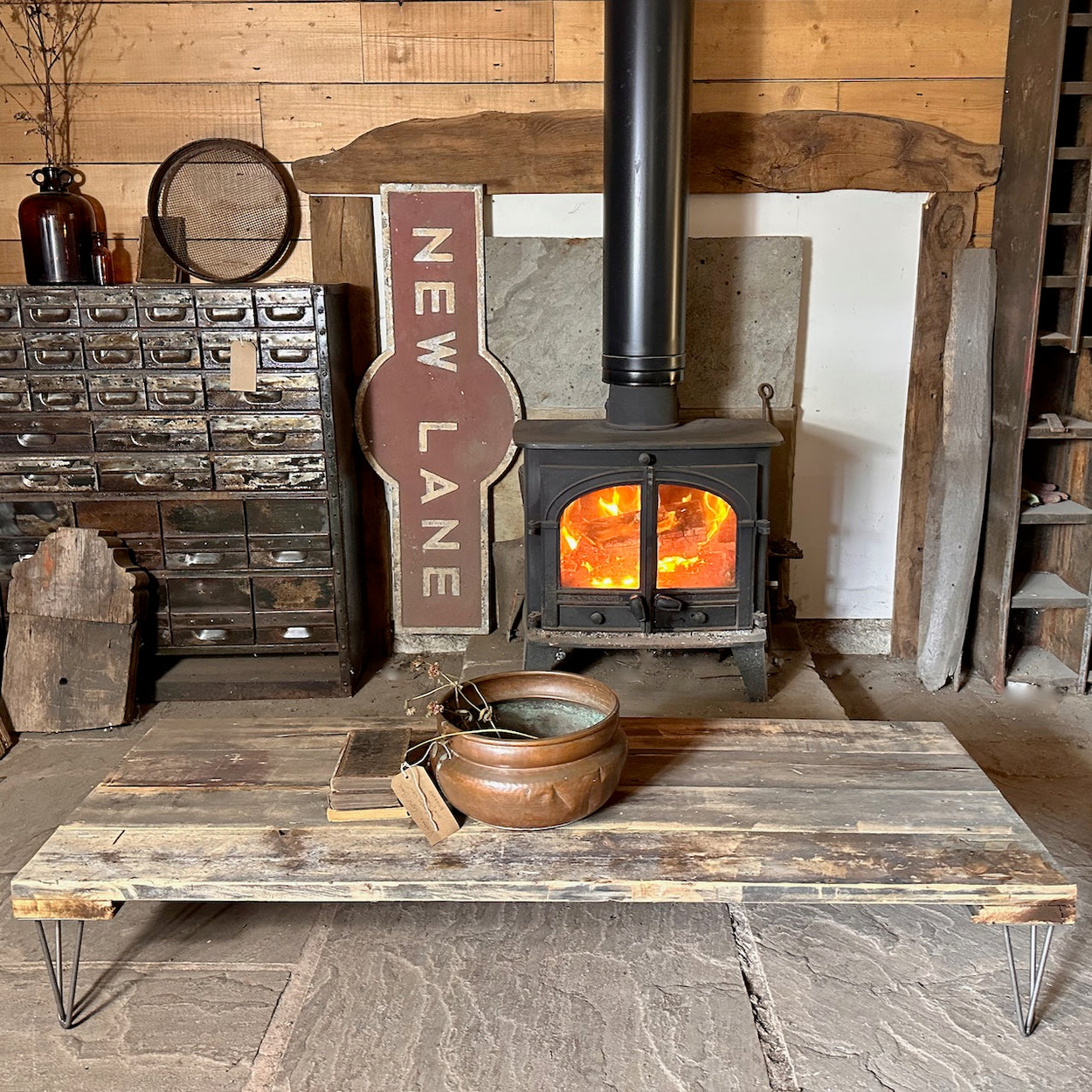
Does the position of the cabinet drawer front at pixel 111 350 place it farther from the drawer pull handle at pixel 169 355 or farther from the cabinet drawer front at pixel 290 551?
the cabinet drawer front at pixel 290 551

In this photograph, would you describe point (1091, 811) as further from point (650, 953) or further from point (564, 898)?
point (564, 898)

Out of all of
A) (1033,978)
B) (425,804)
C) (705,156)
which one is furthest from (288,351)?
(1033,978)

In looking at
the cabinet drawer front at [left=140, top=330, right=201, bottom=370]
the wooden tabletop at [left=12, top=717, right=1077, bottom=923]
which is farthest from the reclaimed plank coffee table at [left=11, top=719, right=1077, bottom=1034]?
the cabinet drawer front at [left=140, top=330, right=201, bottom=370]

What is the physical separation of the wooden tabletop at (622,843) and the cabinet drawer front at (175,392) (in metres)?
1.26

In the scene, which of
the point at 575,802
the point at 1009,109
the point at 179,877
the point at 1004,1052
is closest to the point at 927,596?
the point at 1009,109

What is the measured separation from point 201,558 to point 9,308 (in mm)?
883

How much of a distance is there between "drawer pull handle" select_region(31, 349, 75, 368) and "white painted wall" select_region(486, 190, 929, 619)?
1294 mm

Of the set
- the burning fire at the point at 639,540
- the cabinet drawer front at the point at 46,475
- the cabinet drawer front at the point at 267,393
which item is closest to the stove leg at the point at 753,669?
the burning fire at the point at 639,540

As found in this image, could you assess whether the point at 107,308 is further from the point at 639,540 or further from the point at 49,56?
the point at 639,540

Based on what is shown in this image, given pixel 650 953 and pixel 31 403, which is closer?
pixel 650 953

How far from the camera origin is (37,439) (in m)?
2.93

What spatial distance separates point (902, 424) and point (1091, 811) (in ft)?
4.41

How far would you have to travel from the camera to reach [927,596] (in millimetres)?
3242

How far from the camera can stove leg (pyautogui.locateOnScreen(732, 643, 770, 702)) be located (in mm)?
2791
